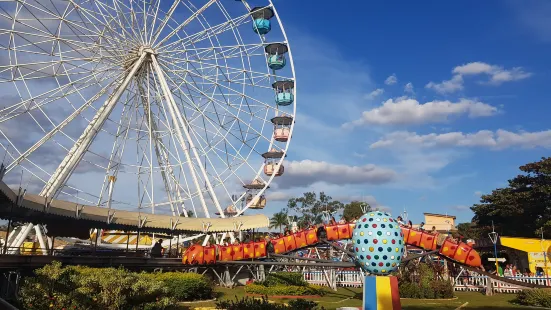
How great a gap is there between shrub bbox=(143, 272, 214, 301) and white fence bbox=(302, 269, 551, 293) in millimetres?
8784

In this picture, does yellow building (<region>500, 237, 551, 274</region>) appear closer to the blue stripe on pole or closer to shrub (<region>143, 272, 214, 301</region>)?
shrub (<region>143, 272, 214, 301</region>)

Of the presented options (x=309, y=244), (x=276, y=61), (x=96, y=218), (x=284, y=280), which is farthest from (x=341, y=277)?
(x=276, y=61)

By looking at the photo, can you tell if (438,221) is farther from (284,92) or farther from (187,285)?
(187,285)

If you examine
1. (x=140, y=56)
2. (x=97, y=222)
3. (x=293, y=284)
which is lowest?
(x=293, y=284)

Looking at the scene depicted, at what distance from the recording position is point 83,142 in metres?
28.0

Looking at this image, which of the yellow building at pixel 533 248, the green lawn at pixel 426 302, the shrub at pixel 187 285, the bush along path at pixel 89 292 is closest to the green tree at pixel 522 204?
the yellow building at pixel 533 248

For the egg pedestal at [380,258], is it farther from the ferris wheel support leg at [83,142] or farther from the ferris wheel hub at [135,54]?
the ferris wheel hub at [135,54]

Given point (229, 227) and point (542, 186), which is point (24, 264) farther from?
point (542, 186)

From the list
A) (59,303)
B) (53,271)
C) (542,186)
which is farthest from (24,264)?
(542,186)

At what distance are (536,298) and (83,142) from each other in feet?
82.6

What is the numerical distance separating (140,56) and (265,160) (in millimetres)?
11650

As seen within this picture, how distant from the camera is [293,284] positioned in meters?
24.0

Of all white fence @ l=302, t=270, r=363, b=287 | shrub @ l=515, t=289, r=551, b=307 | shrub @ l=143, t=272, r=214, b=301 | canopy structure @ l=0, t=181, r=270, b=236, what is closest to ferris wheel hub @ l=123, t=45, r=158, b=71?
canopy structure @ l=0, t=181, r=270, b=236

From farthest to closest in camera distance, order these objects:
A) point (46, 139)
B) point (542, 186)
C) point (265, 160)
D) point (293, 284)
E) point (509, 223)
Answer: point (509, 223) → point (542, 186) → point (265, 160) → point (46, 139) → point (293, 284)
